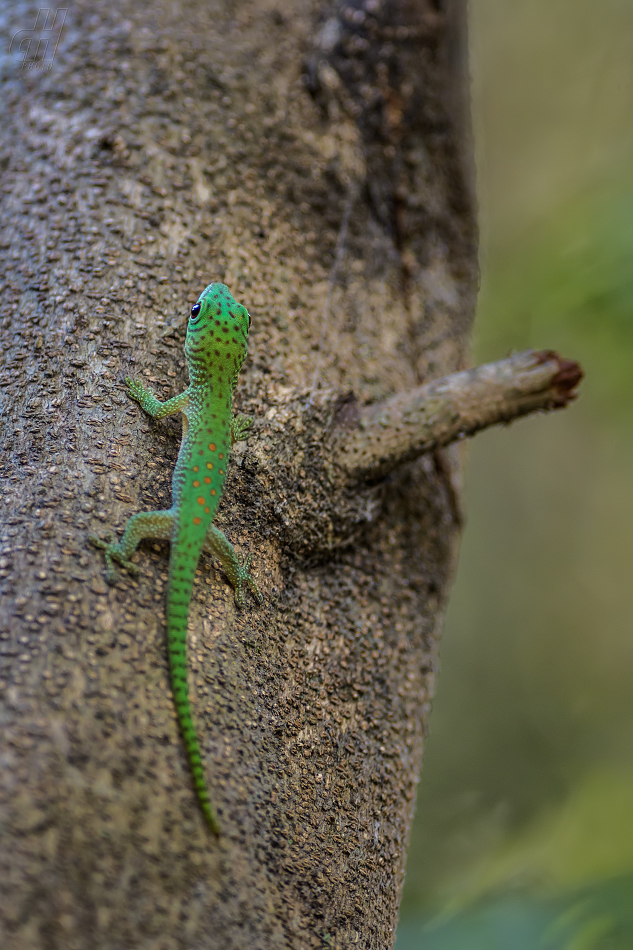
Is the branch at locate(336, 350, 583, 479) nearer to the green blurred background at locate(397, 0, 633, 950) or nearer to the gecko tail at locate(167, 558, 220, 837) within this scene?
the gecko tail at locate(167, 558, 220, 837)

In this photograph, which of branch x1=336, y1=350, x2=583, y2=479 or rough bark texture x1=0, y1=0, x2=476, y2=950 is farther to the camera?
branch x1=336, y1=350, x2=583, y2=479

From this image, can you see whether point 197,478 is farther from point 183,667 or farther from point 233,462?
point 183,667

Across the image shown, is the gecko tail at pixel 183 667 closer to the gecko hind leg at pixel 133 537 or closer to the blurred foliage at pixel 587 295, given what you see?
the gecko hind leg at pixel 133 537

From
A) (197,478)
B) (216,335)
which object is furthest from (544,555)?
(197,478)

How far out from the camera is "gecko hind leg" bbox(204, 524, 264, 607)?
204cm

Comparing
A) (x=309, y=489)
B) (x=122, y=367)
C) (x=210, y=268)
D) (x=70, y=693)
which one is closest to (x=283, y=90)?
(x=210, y=268)

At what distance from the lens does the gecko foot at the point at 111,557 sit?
1803 millimetres

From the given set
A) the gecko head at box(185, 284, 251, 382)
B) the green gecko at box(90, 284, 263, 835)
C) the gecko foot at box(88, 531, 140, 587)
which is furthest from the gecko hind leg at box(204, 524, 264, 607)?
the gecko head at box(185, 284, 251, 382)

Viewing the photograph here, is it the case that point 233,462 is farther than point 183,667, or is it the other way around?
point 233,462

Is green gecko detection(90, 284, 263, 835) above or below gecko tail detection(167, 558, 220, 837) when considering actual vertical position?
above

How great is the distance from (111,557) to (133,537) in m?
0.08

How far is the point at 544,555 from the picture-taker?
7977mm

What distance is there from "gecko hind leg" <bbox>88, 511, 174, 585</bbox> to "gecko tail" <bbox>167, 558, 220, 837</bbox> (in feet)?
0.34

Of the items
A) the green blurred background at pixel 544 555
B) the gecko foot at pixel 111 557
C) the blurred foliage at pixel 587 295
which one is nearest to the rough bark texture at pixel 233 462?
the gecko foot at pixel 111 557
